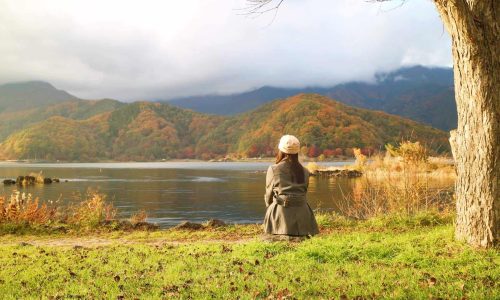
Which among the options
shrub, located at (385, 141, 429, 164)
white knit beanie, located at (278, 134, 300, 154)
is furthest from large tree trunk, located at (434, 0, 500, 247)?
shrub, located at (385, 141, 429, 164)

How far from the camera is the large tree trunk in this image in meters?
7.73

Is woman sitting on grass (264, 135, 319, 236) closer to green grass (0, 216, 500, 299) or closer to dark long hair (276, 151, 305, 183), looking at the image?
dark long hair (276, 151, 305, 183)

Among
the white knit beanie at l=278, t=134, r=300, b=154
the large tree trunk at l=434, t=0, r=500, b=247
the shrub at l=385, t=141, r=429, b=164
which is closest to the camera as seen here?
the large tree trunk at l=434, t=0, r=500, b=247

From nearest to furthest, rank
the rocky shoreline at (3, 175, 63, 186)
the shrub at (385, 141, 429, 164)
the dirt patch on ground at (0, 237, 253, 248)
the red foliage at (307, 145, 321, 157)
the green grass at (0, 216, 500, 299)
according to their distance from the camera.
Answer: the green grass at (0, 216, 500, 299), the dirt patch on ground at (0, 237, 253, 248), the shrub at (385, 141, 429, 164), the rocky shoreline at (3, 175, 63, 186), the red foliage at (307, 145, 321, 157)

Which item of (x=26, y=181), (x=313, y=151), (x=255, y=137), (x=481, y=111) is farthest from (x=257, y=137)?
(x=481, y=111)

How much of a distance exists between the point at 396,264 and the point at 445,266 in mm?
703

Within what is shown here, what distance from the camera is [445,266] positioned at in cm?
687

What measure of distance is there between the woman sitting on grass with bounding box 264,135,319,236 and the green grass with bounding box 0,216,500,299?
37cm

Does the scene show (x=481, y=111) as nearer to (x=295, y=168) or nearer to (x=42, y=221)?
(x=295, y=168)

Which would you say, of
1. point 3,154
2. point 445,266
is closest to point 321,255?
point 445,266

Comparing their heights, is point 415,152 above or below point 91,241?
above

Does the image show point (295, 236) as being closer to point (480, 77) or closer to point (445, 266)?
point (445, 266)

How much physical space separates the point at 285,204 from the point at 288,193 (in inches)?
8.5

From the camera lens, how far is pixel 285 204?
8531 millimetres
